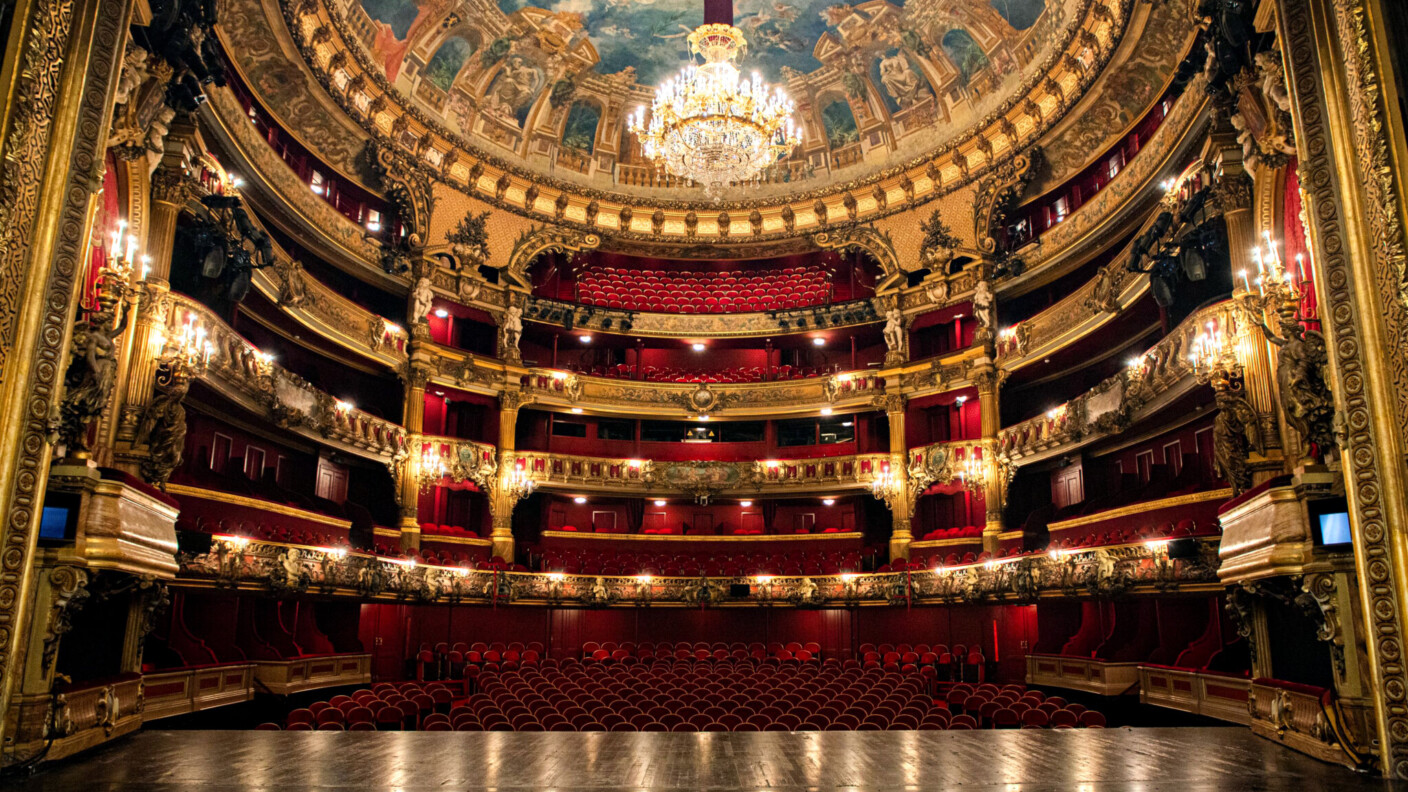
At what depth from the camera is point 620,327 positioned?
26828 millimetres

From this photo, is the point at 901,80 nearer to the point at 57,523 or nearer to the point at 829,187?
the point at 829,187

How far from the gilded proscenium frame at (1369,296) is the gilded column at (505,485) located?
1994 cm

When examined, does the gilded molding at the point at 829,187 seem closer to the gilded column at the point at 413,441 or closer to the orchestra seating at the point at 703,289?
the orchestra seating at the point at 703,289

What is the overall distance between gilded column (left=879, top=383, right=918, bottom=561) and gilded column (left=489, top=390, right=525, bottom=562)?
1064 centimetres

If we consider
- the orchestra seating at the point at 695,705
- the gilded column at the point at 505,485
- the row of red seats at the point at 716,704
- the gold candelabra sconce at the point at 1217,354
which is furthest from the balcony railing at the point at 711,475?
the gold candelabra sconce at the point at 1217,354

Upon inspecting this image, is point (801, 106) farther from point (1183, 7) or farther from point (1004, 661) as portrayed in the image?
point (1004, 661)

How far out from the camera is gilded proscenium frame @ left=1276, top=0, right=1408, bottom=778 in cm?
628

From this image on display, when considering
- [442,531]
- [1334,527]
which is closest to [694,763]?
[1334,527]

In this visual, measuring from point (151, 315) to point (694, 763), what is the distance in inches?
387

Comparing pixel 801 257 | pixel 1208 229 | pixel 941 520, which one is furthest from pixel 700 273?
pixel 1208 229

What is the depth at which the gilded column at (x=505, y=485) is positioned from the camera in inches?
920

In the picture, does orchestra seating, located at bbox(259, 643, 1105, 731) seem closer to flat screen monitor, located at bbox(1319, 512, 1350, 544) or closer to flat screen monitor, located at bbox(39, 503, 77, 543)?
flat screen monitor, located at bbox(39, 503, 77, 543)

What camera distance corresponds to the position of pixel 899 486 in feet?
79.0

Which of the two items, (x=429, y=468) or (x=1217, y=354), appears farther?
(x=429, y=468)
